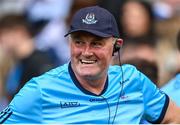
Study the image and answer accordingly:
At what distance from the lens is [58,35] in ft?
40.2

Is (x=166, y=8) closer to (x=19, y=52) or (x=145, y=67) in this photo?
(x=19, y=52)

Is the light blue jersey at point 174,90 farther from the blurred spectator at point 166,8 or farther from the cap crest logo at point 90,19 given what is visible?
the blurred spectator at point 166,8

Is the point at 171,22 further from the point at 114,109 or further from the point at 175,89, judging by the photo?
the point at 114,109

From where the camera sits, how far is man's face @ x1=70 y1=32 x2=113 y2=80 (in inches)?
281

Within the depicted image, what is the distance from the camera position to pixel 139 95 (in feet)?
24.8

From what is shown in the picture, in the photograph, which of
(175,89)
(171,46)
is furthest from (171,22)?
(175,89)

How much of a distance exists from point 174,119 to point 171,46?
18.7ft

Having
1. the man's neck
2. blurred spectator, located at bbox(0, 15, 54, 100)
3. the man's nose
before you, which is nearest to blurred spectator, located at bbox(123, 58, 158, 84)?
the man's neck

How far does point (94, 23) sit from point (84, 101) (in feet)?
2.08

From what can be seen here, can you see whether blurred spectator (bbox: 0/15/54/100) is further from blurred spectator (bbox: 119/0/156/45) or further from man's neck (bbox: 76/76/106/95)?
man's neck (bbox: 76/76/106/95)

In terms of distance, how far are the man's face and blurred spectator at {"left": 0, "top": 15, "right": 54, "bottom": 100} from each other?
3061 mm

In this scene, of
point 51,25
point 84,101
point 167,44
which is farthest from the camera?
point 167,44

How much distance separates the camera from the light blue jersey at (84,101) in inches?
277

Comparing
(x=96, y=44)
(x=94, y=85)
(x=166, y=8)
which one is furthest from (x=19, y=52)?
(x=96, y=44)
